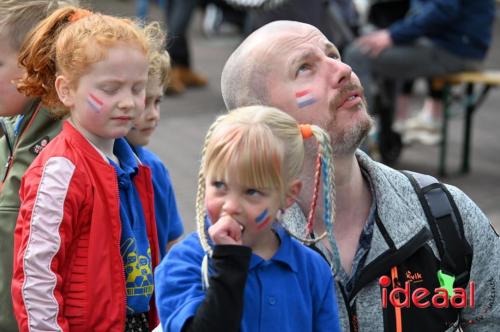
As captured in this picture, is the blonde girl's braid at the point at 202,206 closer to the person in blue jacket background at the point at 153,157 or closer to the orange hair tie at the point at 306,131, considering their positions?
the orange hair tie at the point at 306,131

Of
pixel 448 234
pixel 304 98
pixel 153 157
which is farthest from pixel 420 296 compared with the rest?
pixel 153 157

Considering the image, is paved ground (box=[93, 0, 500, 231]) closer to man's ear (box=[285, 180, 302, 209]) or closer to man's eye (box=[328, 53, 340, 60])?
man's eye (box=[328, 53, 340, 60])

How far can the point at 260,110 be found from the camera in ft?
6.57

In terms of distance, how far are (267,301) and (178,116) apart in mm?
7499

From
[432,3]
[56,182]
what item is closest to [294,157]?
[56,182]

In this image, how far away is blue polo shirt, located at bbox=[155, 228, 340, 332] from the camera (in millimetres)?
2018

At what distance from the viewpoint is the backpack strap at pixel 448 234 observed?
256 centimetres

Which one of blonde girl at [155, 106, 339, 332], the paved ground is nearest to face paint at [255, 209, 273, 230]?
blonde girl at [155, 106, 339, 332]

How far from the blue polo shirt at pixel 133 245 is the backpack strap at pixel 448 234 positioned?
78cm

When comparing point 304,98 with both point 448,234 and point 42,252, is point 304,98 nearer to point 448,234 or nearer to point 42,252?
point 448,234

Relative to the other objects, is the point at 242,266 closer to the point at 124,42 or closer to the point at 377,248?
the point at 377,248

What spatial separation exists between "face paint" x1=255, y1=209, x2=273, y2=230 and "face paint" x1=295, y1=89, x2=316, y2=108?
719 mm

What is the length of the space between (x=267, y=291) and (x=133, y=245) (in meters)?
0.74

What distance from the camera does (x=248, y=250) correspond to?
6.26ft
